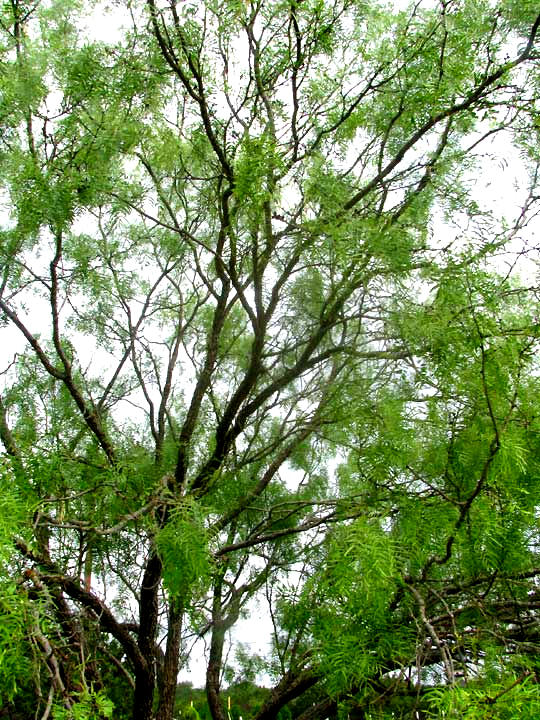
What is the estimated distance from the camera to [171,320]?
4.29 m

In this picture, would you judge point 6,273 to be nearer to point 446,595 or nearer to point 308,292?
point 308,292

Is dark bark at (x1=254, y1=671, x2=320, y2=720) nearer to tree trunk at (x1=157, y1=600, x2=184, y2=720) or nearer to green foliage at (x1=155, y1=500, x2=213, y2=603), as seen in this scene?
tree trunk at (x1=157, y1=600, x2=184, y2=720)

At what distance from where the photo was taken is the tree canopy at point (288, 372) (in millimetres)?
1576

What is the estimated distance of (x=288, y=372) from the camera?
3.07 meters

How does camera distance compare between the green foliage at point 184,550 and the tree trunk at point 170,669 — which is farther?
the tree trunk at point 170,669

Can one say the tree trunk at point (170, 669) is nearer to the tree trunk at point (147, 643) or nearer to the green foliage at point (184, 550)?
the tree trunk at point (147, 643)

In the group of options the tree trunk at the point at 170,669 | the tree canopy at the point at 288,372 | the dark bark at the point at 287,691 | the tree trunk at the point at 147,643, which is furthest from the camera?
the tree trunk at the point at 170,669

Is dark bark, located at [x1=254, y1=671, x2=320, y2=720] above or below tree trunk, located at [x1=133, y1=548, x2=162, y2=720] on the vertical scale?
below

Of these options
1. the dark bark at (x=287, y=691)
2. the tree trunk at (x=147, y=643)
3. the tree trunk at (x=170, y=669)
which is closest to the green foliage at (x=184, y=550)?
the dark bark at (x=287, y=691)

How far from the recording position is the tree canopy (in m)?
1.58

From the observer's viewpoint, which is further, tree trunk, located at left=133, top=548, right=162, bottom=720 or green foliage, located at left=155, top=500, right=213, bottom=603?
tree trunk, located at left=133, top=548, right=162, bottom=720

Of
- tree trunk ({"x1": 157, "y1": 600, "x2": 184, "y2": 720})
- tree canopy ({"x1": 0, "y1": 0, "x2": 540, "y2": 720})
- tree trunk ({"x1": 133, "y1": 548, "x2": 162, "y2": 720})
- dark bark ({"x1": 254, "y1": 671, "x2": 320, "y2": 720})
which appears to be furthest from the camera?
tree trunk ({"x1": 157, "y1": 600, "x2": 184, "y2": 720})

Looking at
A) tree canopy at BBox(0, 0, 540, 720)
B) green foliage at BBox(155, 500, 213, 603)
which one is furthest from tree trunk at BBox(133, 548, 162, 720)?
green foliage at BBox(155, 500, 213, 603)

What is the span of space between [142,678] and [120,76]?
2.76 m
